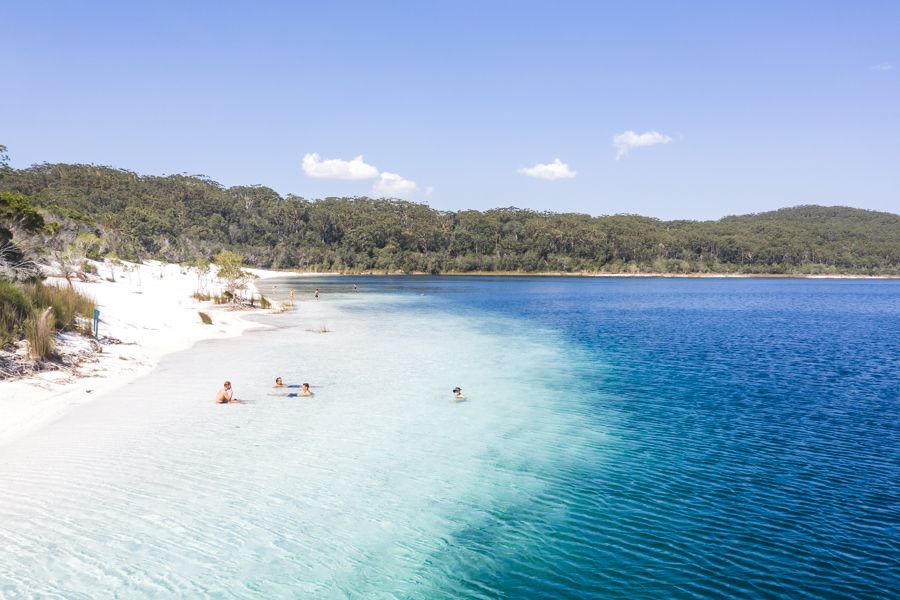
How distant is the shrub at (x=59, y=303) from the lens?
23.4 meters

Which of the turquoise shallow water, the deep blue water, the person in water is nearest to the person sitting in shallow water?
the turquoise shallow water

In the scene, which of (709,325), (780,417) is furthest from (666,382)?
(709,325)

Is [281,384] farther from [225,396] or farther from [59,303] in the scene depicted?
[59,303]

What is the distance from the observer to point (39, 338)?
19328 mm

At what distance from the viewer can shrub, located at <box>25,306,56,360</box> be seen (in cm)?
1909

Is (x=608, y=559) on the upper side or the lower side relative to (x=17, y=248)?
lower

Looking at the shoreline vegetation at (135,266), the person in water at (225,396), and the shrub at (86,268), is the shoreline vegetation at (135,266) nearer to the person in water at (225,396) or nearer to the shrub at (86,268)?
the shrub at (86,268)

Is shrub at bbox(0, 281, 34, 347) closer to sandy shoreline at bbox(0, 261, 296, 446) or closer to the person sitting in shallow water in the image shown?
sandy shoreline at bbox(0, 261, 296, 446)

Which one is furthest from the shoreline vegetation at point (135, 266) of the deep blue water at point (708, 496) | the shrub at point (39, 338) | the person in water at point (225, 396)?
the deep blue water at point (708, 496)

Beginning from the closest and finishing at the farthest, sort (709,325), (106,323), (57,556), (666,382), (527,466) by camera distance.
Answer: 1. (57,556)
2. (527,466)
3. (666,382)
4. (106,323)
5. (709,325)

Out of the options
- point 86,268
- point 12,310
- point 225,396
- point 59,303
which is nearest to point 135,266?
point 86,268

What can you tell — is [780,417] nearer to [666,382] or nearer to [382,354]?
[666,382]

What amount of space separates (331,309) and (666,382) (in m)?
40.7

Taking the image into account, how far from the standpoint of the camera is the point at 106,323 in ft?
95.8
